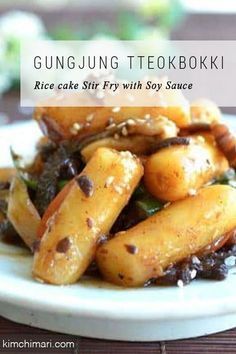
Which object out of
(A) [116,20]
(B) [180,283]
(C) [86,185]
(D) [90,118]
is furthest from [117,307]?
(A) [116,20]

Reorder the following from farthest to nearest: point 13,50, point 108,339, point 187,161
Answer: point 13,50, point 187,161, point 108,339

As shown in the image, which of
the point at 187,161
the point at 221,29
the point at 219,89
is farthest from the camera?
the point at 221,29

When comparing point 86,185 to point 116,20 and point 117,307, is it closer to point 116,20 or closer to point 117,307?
point 117,307

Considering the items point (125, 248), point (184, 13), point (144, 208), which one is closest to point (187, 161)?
point (144, 208)

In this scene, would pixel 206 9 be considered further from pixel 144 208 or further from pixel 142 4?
pixel 144 208

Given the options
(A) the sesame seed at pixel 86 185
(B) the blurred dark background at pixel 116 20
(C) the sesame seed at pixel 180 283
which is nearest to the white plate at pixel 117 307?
(C) the sesame seed at pixel 180 283

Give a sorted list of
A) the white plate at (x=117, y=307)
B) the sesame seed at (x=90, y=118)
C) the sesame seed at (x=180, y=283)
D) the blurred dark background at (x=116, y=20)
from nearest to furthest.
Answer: the white plate at (x=117, y=307)
the sesame seed at (x=180, y=283)
the sesame seed at (x=90, y=118)
the blurred dark background at (x=116, y=20)

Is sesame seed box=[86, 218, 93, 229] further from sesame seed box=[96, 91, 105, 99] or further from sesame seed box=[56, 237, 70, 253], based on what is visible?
sesame seed box=[96, 91, 105, 99]

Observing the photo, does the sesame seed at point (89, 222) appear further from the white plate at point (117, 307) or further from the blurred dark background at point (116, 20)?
the blurred dark background at point (116, 20)

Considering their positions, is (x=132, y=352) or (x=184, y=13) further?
(x=184, y=13)

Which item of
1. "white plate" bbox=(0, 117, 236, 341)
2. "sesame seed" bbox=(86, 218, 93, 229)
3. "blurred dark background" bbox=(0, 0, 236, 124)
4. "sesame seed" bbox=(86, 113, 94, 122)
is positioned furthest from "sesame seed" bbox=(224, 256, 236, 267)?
"blurred dark background" bbox=(0, 0, 236, 124)
